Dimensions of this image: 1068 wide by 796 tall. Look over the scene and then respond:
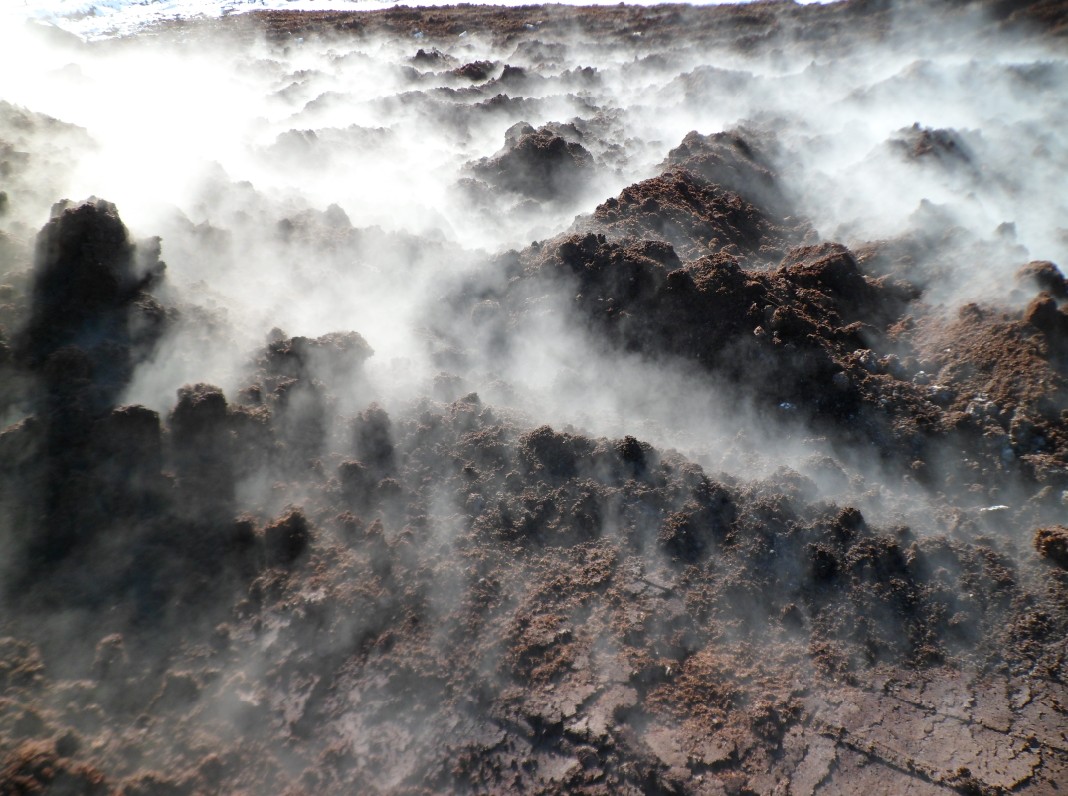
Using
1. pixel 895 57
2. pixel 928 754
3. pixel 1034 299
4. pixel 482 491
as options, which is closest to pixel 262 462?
pixel 482 491

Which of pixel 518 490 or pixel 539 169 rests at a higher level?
pixel 539 169

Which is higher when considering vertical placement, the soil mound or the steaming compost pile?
the soil mound

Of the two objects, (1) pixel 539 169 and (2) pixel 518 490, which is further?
(1) pixel 539 169

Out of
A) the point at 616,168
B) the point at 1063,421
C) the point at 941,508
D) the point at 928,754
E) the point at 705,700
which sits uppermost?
Answer: the point at 616,168

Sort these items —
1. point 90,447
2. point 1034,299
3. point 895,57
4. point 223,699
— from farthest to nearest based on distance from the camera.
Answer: point 895,57 < point 1034,299 < point 90,447 < point 223,699

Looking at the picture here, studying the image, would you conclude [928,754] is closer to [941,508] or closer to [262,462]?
[941,508]

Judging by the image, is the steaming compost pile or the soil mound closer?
the steaming compost pile

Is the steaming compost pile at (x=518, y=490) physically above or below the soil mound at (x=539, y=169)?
below

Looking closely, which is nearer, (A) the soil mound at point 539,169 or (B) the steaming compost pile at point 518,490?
(B) the steaming compost pile at point 518,490
